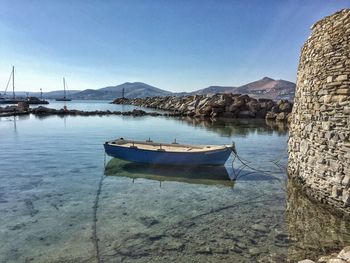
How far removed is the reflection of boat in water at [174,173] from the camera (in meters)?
16.0

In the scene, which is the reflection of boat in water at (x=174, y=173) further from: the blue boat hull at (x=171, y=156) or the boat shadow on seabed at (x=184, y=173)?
the blue boat hull at (x=171, y=156)

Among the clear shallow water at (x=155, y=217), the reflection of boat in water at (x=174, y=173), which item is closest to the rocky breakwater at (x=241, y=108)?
the reflection of boat in water at (x=174, y=173)

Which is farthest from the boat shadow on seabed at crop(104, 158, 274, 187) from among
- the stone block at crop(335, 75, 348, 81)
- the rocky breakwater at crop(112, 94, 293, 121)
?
the rocky breakwater at crop(112, 94, 293, 121)

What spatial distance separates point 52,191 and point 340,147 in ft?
36.1

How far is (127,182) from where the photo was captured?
15.4 meters

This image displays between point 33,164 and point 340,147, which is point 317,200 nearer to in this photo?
point 340,147

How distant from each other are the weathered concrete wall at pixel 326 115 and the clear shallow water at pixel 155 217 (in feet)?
2.91

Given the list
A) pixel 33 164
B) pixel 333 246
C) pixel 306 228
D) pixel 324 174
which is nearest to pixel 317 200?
pixel 324 174

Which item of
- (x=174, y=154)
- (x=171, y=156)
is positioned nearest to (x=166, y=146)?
(x=171, y=156)

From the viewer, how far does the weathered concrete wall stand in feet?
32.4

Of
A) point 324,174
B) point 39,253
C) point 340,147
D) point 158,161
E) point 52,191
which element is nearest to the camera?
point 39,253

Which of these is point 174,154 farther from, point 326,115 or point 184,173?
point 326,115

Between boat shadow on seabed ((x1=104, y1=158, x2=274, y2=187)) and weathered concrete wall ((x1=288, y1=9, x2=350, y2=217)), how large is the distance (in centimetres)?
358

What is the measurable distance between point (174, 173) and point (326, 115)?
8642 millimetres
